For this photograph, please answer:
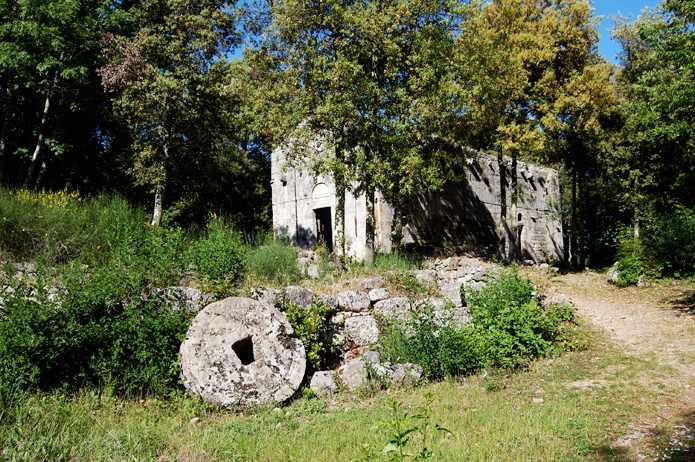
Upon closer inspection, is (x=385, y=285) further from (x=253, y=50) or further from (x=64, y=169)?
(x=64, y=169)

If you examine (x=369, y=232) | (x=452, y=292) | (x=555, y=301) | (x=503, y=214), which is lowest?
(x=555, y=301)

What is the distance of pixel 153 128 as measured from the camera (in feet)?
47.0

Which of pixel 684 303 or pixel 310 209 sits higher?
pixel 310 209

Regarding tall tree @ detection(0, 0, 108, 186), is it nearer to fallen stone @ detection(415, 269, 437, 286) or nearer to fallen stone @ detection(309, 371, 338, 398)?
fallen stone @ detection(415, 269, 437, 286)

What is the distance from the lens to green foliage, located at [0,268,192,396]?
5637 millimetres

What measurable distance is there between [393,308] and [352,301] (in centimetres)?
74

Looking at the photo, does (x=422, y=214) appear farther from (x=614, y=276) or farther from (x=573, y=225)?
(x=573, y=225)

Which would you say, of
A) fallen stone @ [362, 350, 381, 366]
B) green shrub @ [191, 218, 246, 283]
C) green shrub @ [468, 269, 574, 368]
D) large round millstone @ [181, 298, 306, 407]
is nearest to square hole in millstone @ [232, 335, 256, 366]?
large round millstone @ [181, 298, 306, 407]

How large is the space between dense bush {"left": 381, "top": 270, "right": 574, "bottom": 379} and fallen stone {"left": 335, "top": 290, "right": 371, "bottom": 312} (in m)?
0.60

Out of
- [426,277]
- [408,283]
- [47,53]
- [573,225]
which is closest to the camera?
[408,283]

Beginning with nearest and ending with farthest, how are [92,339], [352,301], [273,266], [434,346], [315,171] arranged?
[92,339] → [434,346] → [352,301] → [273,266] → [315,171]

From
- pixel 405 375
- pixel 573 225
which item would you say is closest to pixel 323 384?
pixel 405 375

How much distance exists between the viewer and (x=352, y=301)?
27.9 ft

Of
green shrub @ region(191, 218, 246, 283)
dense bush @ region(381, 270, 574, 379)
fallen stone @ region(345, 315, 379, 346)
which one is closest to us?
dense bush @ region(381, 270, 574, 379)
